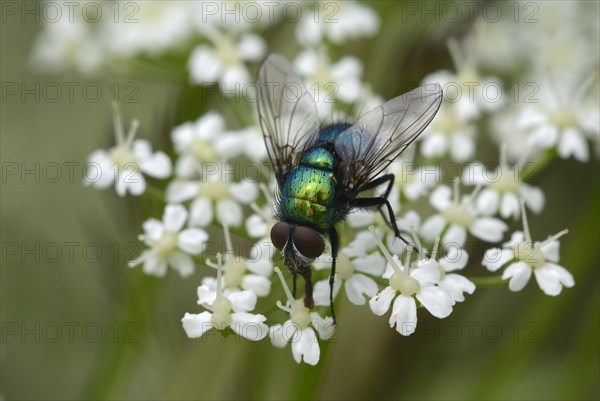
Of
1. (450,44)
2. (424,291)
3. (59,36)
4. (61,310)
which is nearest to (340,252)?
(424,291)

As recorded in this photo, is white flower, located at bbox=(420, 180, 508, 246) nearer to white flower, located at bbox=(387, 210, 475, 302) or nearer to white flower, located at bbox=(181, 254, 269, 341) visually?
white flower, located at bbox=(387, 210, 475, 302)

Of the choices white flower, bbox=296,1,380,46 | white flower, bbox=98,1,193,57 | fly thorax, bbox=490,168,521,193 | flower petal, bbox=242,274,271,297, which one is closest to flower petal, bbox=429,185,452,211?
fly thorax, bbox=490,168,521,193

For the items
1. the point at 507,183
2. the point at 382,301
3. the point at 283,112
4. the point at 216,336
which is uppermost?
the point at 283,112

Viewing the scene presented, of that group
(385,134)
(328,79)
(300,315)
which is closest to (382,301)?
(300,315)

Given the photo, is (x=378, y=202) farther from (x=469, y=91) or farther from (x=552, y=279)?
(x=469, y=91)

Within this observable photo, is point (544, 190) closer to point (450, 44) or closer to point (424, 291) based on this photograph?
point (450, 44)

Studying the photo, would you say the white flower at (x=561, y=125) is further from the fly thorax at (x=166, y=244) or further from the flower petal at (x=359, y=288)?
the fly thorax at (x=166, y=244)

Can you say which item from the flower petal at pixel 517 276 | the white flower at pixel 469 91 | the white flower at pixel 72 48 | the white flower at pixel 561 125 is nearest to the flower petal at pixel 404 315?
the flower petal at pixel 517 276
